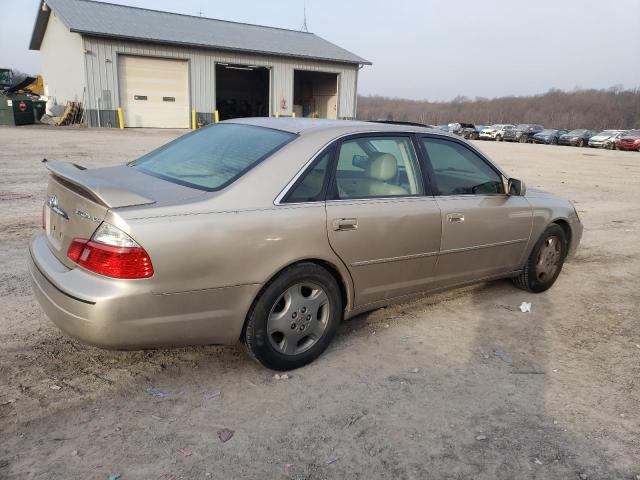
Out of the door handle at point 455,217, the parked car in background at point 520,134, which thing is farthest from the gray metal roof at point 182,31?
the door handle at point 455,217

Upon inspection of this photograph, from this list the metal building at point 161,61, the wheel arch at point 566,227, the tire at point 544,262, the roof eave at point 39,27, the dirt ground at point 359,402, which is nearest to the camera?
the dirt ground at point 359,402

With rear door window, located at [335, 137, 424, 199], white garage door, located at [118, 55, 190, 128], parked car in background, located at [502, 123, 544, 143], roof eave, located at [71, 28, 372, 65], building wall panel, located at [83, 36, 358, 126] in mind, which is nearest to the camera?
rear door window, located at [335, 137, 424, 199]

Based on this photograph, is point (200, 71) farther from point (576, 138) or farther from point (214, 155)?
point (576, 138)

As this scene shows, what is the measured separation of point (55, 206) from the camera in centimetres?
310

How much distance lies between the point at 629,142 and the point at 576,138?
19.7 ft

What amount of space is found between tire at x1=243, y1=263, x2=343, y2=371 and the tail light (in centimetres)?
72

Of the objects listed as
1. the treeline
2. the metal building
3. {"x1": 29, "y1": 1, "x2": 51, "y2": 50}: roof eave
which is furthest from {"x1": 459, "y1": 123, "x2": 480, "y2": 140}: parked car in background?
the treeline

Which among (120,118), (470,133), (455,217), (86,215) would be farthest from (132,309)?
(470,133)

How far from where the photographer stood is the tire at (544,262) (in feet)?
15.6

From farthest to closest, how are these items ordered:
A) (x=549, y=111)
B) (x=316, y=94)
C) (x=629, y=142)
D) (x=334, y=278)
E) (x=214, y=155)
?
1. (x=549, y=111)
2. (x=316, y=94)
3. (x=629, y=142)
4. (x=214, y=155)
5. (x=334, y=278)

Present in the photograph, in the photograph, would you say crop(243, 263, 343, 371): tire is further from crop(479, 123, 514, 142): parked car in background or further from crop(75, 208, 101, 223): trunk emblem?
crop(479, 123, 514, 142): parked car in background

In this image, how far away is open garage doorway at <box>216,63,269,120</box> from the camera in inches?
1590

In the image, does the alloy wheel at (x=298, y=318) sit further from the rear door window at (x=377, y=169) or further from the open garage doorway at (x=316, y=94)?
the open garage doorway at (x=316, y=94)

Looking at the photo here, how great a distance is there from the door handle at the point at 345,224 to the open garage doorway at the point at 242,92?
3787 centimetres
